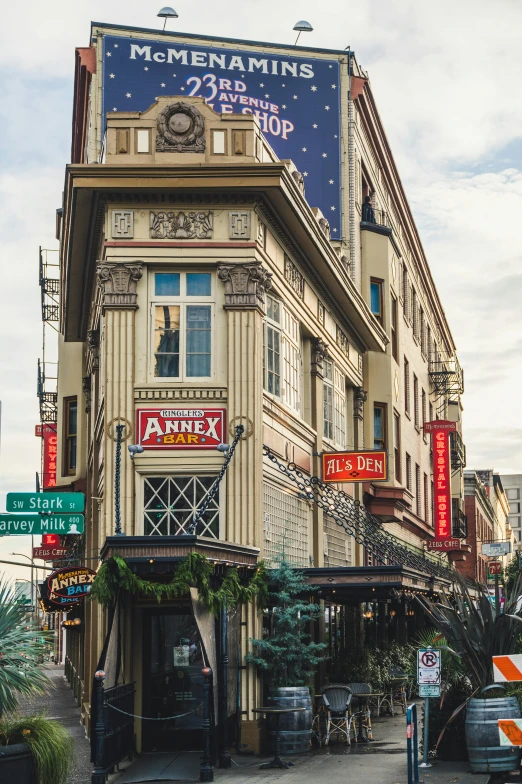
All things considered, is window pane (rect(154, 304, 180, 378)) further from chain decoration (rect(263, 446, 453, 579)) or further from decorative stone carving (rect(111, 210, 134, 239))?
chain decoration (rect(263, 446, 453, 579))

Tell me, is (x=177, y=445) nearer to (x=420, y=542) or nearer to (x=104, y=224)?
(x=104, y=224)

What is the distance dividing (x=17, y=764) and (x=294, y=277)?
13743 mm

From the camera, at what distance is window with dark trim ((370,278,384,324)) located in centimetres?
3666

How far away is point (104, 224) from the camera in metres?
21.3

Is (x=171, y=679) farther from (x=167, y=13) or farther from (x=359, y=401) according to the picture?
(x=167, y=13)

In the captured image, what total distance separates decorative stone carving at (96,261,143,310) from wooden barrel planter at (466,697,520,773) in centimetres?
907

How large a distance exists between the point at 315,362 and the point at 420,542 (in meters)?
23.5

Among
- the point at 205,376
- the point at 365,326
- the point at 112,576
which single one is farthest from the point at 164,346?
the point at 365,326

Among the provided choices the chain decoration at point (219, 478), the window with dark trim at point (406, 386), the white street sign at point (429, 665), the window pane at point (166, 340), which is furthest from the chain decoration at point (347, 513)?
the window with dark trim at point (406, 386)

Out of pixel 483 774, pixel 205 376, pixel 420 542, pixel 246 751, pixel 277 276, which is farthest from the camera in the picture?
pixel 420 542

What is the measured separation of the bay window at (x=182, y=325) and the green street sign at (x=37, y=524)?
3.29 m

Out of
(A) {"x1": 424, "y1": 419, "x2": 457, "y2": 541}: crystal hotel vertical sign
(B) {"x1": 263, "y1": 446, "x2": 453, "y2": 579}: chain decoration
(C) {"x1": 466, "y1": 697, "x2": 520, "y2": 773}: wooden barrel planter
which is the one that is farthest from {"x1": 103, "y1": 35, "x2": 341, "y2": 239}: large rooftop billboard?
(C) {"x1": 466, "y1": 697, "x2": 520, "y2": 773}: wooden barrel planter

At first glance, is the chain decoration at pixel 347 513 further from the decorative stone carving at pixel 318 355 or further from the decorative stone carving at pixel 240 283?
the decorative stone carving at pixel 240 283

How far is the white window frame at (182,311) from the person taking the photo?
806 inches
